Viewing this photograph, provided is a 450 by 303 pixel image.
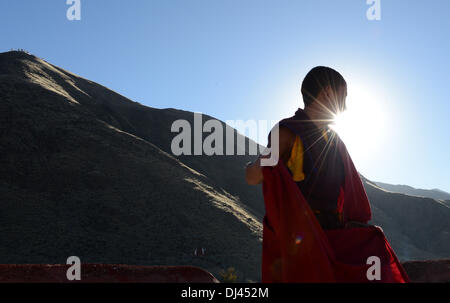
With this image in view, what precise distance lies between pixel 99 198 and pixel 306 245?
29.1 meters

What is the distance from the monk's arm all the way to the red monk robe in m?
0.07

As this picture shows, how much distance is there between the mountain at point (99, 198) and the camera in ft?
78.8

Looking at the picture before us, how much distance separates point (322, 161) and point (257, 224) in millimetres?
31508

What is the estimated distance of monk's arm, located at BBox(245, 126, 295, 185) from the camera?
2.38 meters

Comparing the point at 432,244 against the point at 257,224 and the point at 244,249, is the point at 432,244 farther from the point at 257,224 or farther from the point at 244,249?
the point at 244,249

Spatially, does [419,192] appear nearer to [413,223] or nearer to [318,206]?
[413,223]

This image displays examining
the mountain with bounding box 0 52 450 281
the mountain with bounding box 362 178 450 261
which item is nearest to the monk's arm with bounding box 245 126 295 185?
the mountain with bounding box 0 52 450 281

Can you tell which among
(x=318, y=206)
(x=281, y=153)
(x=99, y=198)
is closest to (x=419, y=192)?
(x=99, y=198)

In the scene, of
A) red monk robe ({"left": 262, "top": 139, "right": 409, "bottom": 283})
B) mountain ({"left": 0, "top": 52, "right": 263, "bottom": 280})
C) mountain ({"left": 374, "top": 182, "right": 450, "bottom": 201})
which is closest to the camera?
red monk robe ({"left": 262, "top": 139, "right": 409, "bottom": 283})

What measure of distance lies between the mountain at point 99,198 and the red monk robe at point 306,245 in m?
20.8

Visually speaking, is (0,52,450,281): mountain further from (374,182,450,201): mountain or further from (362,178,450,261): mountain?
(374,182,450,201): mountain

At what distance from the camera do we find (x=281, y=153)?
2.40m

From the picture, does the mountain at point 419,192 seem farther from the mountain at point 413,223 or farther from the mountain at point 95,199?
the mountain at point 95,199
